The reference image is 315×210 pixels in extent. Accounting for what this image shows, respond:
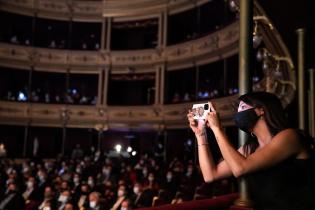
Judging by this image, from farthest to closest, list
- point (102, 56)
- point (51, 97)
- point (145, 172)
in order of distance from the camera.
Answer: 1. point (51, 97)
2. point (102, 56)
3. point (145, 172)

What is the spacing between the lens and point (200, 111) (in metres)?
1.97

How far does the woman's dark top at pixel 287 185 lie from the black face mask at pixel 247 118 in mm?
254

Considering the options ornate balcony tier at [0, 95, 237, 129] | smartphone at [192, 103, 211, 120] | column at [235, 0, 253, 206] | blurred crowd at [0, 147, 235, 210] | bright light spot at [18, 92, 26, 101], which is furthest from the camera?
bright light spot at [18, 92, 26, 101]

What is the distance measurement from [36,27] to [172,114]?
36.4 feet

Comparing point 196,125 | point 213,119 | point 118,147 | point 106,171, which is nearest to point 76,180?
point 106,171

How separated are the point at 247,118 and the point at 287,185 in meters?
0.38

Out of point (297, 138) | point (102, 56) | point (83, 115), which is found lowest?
point (297, 138)

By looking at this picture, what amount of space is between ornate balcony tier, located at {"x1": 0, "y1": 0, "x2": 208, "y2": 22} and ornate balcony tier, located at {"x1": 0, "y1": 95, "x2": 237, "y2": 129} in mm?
5832

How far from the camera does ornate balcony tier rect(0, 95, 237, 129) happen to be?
20344mm

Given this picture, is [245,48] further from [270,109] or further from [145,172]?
[145,172]

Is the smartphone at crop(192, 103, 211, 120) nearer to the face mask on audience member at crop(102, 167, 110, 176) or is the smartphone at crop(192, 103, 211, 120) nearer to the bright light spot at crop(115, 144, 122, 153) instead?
the face mask on audience member at crop(102, 167, 110, 176)

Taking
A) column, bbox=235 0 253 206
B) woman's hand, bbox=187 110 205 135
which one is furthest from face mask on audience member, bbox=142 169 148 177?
woman's hand, bbox=187 110 205 135

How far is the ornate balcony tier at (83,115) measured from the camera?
20.3 m

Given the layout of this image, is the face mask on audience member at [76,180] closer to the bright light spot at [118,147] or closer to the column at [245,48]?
the bright light spot at [118,147]
